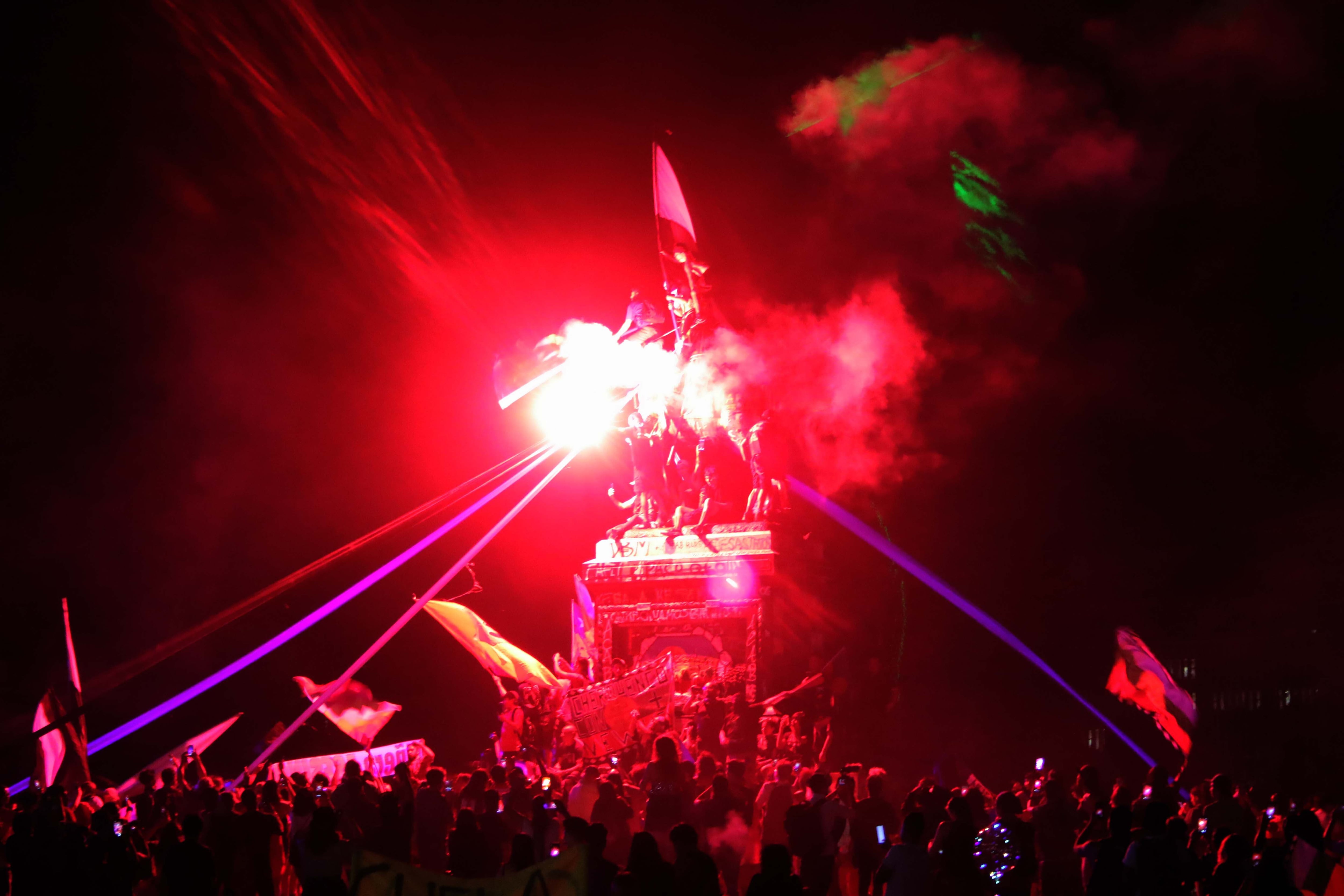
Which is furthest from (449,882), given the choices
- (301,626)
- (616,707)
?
(301,626)

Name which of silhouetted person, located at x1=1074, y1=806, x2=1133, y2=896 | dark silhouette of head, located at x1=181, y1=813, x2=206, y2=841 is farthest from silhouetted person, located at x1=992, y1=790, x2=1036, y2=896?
dark silhouette of head, located at x1=181, y1=813, x2=206, y2=841

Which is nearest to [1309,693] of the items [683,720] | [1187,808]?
[1187,808]

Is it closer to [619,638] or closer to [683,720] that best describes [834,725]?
[683,720]

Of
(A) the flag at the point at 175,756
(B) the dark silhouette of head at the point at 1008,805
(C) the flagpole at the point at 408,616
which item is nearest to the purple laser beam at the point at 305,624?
(C) the flagpole at the point at 408,616

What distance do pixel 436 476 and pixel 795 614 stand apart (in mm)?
10451

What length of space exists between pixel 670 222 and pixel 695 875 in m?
16.3

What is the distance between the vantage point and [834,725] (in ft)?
61.8

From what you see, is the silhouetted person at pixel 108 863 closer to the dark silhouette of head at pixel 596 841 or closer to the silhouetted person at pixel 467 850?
the silhouetted person at pixel 467 850

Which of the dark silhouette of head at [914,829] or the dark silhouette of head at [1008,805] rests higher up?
the dark silhouette of head at [1008,805]

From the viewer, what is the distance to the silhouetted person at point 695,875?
246 inches

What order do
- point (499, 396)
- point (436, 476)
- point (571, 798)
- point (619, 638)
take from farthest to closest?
point (436, 476) → point (499, 396) → point (619, 638) → point (571, 798)

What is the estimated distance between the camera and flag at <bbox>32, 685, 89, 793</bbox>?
1412 cm

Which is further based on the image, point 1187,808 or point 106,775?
point 106,775

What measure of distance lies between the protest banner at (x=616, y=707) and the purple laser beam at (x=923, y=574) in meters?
7.60
